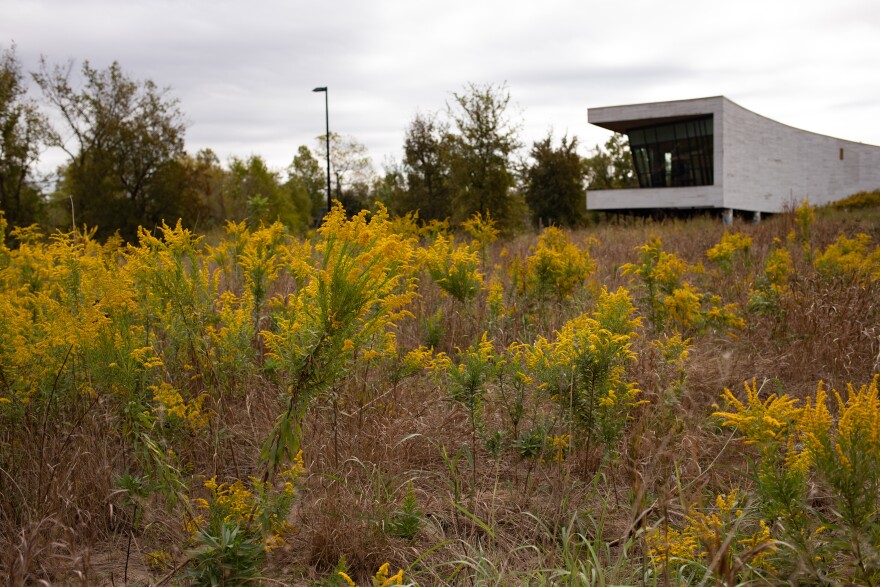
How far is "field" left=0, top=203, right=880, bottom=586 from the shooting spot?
2.23m

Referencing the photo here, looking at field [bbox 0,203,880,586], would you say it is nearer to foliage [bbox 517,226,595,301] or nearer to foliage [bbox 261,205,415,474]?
foliage [bbox 261,205,415,474]

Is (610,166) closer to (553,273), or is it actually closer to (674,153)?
(674,153)

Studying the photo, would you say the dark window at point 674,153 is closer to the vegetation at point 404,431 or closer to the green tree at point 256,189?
the green tree at point 256,189

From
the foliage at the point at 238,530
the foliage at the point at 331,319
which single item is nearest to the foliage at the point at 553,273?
the foliage at the point at 331,319

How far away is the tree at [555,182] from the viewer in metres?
37.2

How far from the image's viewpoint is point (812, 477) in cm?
316

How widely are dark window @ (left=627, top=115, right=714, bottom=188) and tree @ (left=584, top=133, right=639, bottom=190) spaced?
20.6 meters

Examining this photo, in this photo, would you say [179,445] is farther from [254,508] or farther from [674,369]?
[674,369]

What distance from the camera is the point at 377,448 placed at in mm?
3381

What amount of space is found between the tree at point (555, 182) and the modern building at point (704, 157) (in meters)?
1.24

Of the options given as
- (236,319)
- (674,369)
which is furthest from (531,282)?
(236,319)

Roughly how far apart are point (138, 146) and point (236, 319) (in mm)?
32571

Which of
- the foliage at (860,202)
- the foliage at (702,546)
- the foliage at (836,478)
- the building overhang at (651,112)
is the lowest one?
the foliage at (702,546)

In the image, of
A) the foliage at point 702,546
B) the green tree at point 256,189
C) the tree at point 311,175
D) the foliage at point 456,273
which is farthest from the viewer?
the tree at point 311,175
